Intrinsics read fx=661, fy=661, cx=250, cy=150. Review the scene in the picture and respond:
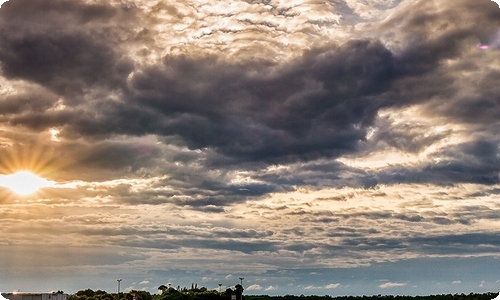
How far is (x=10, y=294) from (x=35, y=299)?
24.2ft

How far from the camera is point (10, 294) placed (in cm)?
19800

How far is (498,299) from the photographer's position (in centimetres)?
7162

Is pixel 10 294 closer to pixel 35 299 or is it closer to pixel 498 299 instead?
pixel 35 299

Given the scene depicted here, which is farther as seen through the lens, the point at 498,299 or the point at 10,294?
the point at 10,294

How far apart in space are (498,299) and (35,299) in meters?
160

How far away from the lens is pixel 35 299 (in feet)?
656

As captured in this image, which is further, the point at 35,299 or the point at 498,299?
the point at 35,299

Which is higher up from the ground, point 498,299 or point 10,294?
point 10,294

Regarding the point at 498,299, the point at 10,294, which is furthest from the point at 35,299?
the point at 498,299
